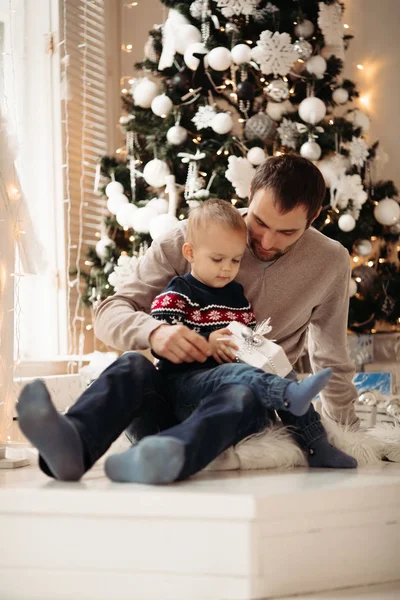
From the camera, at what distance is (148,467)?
4.16ft

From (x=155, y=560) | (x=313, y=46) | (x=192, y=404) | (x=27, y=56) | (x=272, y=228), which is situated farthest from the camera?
(x=313, y=46)

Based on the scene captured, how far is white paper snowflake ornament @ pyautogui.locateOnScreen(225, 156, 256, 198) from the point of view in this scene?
10.6 feet

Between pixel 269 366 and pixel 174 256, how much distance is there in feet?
1.63

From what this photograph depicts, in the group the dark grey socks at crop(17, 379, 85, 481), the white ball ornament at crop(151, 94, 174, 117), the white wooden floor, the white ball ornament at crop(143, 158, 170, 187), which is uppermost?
the white ball ornament at crop(151, 94, 174, 117)

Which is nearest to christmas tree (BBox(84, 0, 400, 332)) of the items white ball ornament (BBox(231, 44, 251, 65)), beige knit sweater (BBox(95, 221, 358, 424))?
white ball ornament (BBox(231, 44, 251, 65))

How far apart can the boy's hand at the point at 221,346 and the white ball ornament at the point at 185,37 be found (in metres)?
2.28

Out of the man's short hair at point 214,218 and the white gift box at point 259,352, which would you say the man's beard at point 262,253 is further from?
the white gift box at point 259,352

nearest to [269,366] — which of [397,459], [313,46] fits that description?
[397,459]

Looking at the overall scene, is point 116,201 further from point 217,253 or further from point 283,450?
point 283,450

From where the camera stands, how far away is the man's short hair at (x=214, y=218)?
65.7 inches

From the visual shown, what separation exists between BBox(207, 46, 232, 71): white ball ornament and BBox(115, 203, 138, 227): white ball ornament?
738mm

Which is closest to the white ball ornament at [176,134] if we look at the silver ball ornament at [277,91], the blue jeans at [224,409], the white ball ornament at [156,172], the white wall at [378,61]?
the white ball ornament at [156,172]

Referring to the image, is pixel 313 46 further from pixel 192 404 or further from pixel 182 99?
pixel 192 404

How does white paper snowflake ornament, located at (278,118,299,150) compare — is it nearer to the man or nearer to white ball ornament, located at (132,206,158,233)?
white ball ornament, located at (132,206,158,233)
